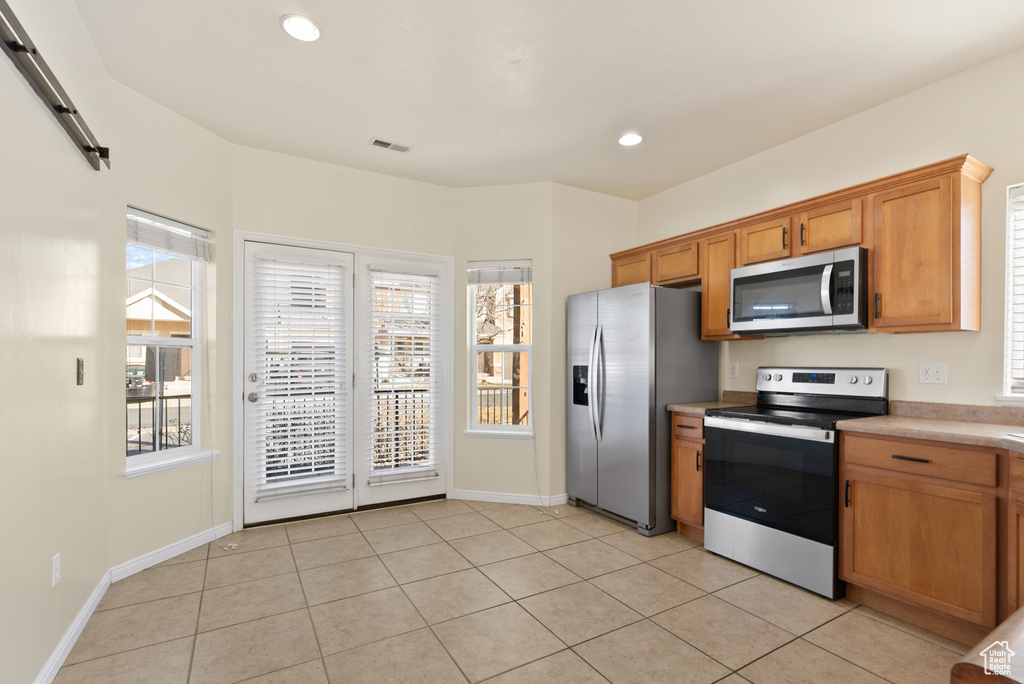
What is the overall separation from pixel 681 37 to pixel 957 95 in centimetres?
159

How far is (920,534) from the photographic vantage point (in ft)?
7.52

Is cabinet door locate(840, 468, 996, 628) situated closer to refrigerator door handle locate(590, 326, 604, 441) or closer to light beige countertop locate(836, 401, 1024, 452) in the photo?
light beige countertop locate(836, 401, 1024, 452)

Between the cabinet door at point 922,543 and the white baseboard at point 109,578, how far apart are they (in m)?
3.48

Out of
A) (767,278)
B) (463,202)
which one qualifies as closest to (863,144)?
(767,278)

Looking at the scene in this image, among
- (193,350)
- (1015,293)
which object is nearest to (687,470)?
(1015,293)

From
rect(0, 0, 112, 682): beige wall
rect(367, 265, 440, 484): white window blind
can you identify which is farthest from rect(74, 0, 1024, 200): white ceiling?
rect(367, 265, 440, 484): white window blind

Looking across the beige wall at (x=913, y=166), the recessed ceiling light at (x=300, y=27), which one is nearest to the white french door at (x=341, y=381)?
the recessed ceiling light at (x=300, y=27)

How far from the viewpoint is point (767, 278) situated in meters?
3.21

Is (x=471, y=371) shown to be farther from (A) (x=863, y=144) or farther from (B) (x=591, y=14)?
(A) (x=863, y=144)

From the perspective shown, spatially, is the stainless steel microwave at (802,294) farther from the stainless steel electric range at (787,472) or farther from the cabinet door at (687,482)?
the cabinet door at (687,482)

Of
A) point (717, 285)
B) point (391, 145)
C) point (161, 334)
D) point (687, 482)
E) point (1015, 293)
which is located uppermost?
point (391, 145)

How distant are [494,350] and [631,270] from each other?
137cm

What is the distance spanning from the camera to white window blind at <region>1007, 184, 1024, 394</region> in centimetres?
246

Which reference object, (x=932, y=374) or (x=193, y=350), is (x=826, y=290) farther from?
(x=193, y=350)
